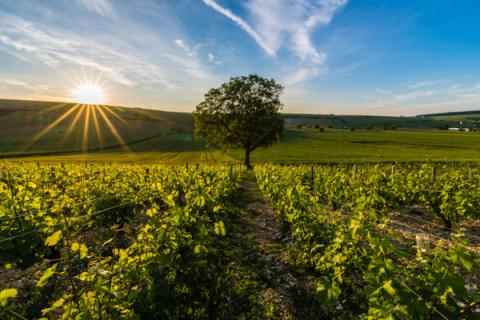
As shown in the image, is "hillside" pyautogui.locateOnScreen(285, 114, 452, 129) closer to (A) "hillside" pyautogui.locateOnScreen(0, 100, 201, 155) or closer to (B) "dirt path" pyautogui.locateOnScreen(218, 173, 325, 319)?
(A) "hillside" pyautogui.locateOnScreen(0, 100, 201, 155)

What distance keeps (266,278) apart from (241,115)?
30.3 metres

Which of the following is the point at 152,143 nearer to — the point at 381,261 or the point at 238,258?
the point at 238,258

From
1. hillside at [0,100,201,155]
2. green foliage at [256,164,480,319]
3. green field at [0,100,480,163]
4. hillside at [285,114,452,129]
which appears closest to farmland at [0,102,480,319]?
green foliage at [256,164,480,319]

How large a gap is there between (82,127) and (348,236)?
303 feet

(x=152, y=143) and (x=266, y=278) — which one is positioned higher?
(x=266, y=278)

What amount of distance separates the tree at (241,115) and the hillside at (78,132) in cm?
2378

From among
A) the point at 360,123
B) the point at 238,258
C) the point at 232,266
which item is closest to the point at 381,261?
the point at 232,266

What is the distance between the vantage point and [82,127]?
259ft

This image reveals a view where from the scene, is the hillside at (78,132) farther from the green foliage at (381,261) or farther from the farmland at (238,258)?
the green foliage at (381,261)

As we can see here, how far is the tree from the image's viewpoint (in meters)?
35.0

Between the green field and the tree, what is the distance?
6750mm

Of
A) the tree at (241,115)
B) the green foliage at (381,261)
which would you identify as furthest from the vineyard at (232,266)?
the tree at (241,115)

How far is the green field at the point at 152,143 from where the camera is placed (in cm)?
4522

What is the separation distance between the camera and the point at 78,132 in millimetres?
73188
